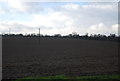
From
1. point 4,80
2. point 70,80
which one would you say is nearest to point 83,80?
point 70,80

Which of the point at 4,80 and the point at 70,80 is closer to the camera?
the point at 70,80

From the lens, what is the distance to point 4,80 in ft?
30.7

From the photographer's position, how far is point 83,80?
859 centimetres

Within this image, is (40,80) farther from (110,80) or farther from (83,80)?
(110,80)

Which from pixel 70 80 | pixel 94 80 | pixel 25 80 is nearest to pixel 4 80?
pixel 25 80

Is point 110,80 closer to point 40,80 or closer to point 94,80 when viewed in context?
point 94,80

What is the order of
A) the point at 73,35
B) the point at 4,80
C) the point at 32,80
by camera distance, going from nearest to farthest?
the point at 32,80
the point at 4,80
the point at 73,35

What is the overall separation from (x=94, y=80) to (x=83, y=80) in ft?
1.68

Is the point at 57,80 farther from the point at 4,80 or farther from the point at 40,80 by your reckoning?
the point at 4,80

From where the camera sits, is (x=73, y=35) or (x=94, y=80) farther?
(x=73, y=35)

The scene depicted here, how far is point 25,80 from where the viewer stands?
339 inches

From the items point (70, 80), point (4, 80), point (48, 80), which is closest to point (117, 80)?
point (70, 80)

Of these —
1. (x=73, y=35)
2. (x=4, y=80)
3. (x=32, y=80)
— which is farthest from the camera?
(x=73, y=35)

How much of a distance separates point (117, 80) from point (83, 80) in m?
1.42
